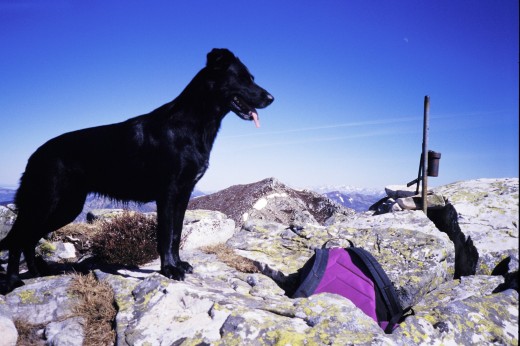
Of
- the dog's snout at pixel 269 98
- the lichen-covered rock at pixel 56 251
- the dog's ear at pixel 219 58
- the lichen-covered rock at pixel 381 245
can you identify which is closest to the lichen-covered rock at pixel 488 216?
the lichen-covered rock at pixel 381 245

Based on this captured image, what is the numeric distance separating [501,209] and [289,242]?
365cm

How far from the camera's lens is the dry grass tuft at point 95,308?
8.80 ft

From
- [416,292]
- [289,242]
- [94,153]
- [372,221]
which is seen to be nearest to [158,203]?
[94,153]

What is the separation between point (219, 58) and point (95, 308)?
3125mm

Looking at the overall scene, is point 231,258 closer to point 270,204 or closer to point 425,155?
point 270,204

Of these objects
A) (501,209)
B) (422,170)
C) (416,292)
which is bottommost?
(416,292)

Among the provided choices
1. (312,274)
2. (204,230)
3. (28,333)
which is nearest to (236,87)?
(312,274)

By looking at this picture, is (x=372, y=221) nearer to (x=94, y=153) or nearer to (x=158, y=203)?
(x=158, y=203)

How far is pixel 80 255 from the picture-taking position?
5402 millimetres

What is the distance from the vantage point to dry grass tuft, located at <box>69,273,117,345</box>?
2.68 m

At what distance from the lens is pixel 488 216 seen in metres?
5.09

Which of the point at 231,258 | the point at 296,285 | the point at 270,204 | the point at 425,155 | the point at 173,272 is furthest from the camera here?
the point at 270,204

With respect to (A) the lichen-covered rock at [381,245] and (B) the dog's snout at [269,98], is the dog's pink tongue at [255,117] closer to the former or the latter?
(B) the dog's snout at [269,98]

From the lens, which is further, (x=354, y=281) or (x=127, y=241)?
(x=127, y=241)
